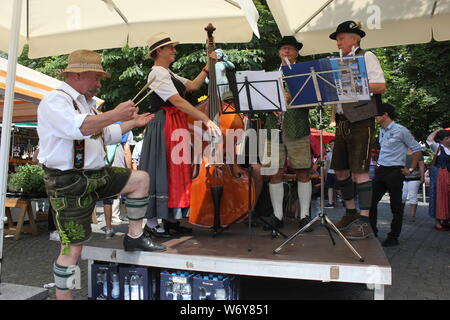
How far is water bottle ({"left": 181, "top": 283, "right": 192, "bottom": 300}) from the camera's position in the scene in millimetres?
3068

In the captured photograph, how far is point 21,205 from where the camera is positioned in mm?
6328

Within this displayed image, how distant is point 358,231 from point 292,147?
105 cm

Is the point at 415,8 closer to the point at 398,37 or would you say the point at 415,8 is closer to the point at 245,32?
the point at 398,37

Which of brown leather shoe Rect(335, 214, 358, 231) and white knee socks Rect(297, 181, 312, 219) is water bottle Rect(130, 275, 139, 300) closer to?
white knee socks Rect(297, 181, 312, 219)

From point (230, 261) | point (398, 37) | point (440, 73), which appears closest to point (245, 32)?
point (398, 37)

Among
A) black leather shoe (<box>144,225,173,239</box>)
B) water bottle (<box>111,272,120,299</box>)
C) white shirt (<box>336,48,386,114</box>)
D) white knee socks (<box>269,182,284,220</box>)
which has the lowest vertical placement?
water bottle (<box>111,272,120,299</box>)

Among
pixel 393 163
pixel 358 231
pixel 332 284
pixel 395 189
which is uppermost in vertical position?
pixel 393 163

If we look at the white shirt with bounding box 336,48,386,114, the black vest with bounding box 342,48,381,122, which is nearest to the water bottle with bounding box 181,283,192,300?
the black vest with bounding box 342,48,381,122

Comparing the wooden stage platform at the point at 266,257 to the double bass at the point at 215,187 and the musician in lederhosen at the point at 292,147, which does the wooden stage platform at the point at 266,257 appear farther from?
the musician in lederhosen at the point at 292,147

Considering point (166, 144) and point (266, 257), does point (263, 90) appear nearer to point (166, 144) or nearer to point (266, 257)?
point (166, 144)

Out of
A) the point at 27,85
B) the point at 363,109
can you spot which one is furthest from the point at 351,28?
the point at 27,85

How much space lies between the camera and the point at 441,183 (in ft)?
23.8

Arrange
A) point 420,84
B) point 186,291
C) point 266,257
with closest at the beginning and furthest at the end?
1. point 266,257
2. point 186,291
3. point 420,84

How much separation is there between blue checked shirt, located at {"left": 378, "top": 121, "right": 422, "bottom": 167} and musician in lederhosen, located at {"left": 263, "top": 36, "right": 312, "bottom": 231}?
1.98m
